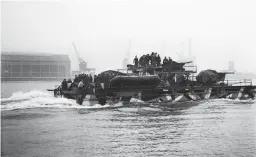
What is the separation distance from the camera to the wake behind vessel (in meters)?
30.4

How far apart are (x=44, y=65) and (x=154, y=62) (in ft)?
446

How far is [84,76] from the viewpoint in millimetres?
32562

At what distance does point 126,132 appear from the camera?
678 inches

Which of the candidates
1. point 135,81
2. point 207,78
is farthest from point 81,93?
point 207,78

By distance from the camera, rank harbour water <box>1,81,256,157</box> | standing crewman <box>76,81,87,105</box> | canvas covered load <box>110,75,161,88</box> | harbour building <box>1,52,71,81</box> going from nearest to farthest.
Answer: harbour water <box>1,81,256,157</box>
standing crewman <box>76,81,87,105</box>
canvas covered load <box>110,75,161,88</box>
harbour building <box>1,52,71,81</box>

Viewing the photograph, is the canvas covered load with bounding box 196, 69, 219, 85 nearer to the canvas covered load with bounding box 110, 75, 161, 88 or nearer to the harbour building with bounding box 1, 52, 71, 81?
the canvas covered load with bounding box 110, 75, 161, 88

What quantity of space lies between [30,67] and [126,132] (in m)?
153

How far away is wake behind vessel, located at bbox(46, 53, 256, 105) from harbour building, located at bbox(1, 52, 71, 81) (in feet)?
435

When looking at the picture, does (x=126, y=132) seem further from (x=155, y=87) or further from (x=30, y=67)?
(x=30, y=67)

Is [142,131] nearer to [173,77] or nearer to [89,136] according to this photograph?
[89,136]

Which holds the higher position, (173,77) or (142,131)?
(173,77)

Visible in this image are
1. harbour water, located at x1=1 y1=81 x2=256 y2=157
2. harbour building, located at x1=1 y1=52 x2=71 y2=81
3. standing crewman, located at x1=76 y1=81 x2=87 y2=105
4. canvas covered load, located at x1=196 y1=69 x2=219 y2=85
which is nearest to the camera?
harbour water, located at x1=1 y1=81 x2=256 y2=157

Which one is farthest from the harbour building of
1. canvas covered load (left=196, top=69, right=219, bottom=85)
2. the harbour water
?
the harbour water

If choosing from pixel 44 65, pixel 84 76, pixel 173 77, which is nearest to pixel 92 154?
pixel 84 76
